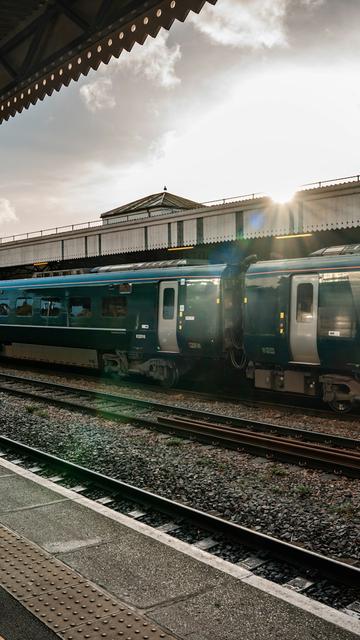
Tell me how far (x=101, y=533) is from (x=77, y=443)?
4608 mm

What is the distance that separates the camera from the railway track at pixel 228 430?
8672 mm

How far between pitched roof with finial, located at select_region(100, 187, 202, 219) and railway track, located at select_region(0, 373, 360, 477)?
2637 cm

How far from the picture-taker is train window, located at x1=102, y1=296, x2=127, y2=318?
17156 millimetres

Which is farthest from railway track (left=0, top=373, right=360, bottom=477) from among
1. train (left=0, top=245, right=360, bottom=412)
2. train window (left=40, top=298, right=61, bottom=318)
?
train window (left=40, top=298, right=61, bottom=318)

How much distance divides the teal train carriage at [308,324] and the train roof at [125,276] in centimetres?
150

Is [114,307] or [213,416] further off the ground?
[114,307]

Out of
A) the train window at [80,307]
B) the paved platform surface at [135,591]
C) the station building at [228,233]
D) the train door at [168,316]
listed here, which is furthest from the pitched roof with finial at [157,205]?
the paved platform surface at [135,591]

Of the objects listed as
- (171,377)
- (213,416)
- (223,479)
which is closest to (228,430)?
(213,416)

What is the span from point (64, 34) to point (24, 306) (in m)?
16.3

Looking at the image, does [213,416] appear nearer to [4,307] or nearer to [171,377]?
[171,377]

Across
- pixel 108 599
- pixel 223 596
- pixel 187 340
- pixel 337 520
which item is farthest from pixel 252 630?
pixel 187 340

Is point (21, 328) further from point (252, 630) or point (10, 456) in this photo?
point (252, 630)

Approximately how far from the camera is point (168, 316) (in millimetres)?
15906

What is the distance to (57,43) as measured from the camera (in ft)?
20.5
